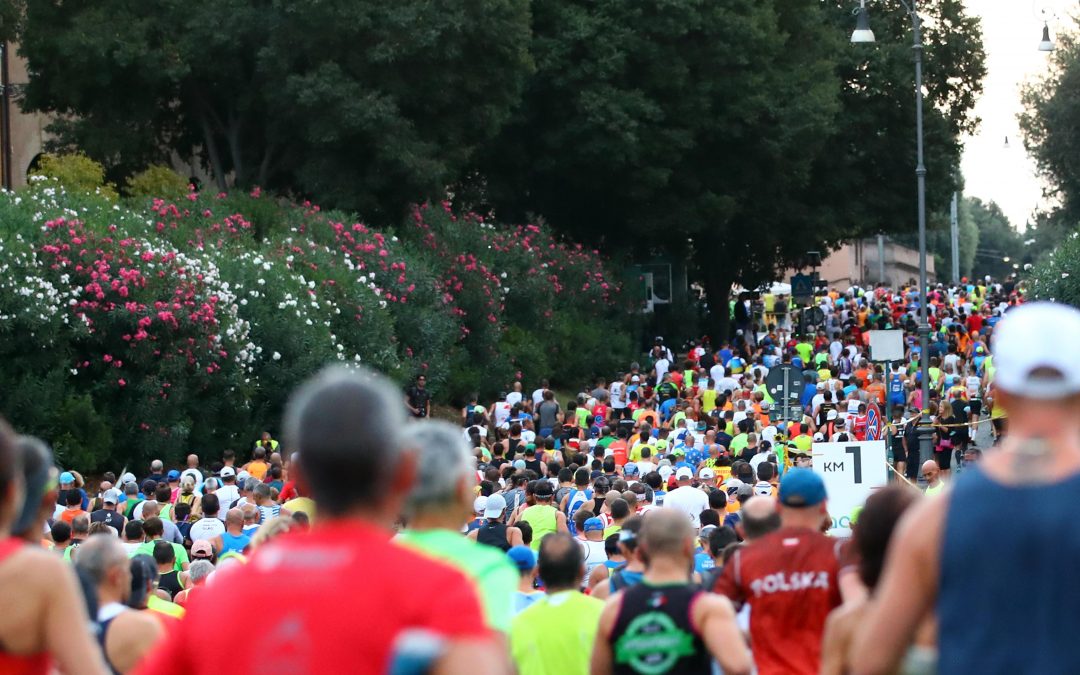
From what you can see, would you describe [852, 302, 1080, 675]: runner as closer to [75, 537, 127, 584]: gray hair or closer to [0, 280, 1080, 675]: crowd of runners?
[0, 280, 1080, 675]: crowd of runners

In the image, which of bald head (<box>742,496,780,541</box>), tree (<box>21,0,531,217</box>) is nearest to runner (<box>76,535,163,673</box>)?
bald head (<box>742,496,780,541</box>)

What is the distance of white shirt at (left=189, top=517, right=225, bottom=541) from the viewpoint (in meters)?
13.3

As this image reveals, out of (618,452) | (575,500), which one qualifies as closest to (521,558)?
(575,500)

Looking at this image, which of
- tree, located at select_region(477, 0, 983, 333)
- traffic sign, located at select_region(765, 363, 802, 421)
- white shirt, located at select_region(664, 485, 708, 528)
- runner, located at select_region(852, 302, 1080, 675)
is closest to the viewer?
runner, located at select_region(852, 302, 1080, 675)

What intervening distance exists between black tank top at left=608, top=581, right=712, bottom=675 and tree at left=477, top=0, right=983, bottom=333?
117ft

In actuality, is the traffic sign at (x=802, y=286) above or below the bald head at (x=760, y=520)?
above

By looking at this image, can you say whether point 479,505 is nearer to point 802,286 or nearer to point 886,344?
point 886,344

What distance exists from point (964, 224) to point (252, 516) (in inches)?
5202

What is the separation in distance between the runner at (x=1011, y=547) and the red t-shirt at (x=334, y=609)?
0.89 meters

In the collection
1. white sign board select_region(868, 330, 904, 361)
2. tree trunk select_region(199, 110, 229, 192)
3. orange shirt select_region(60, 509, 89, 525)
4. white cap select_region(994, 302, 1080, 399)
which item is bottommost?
orange shirt select_region(60, 509, 89, 525)

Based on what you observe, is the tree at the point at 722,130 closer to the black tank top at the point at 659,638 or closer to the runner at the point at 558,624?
the runner at the point at 558,624

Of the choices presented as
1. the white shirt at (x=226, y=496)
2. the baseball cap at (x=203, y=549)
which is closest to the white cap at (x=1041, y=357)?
the baseball cap at (x=203, y=549)

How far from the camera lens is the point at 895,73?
48000 mm

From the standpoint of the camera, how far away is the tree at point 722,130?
42.0 metres
